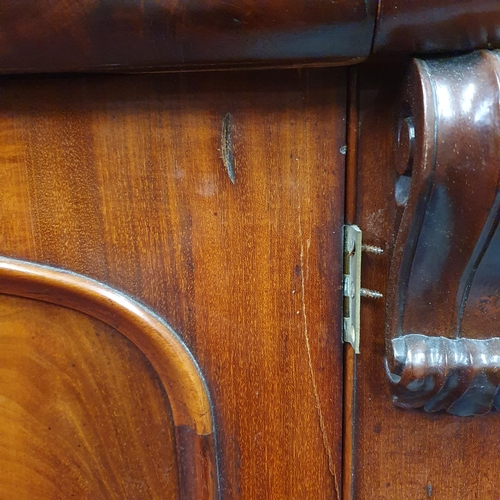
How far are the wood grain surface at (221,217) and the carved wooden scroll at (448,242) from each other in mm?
72

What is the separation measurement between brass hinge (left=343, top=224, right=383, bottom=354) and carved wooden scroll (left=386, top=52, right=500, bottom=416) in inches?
1.2

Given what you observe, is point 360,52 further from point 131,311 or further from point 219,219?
point 131,311

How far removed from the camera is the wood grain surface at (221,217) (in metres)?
0.44

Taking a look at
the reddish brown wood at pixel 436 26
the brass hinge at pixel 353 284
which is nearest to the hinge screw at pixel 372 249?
the brass hinge at pixel 353 284

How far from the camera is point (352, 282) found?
469mm

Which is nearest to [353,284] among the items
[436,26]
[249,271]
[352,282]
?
[352,282]

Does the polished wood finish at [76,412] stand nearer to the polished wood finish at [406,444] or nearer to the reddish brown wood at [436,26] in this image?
the polished wood finish at [406,444]

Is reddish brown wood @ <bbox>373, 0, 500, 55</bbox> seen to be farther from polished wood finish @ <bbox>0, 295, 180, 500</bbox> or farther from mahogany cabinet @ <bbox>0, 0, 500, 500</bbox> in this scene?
polished wood finish @ <bbox>0, 295, 180, 500</bbox>

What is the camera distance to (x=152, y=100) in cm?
44

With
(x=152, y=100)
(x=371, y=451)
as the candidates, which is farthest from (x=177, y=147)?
(x=371, y=451)

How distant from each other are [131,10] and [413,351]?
1.21 feet

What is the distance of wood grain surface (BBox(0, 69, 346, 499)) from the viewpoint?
17.4 inches

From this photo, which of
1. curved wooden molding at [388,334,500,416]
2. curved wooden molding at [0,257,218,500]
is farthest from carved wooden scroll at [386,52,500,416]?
curved wooden molding at [0,257,218,500]

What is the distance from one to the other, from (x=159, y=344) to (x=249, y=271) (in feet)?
0.38
